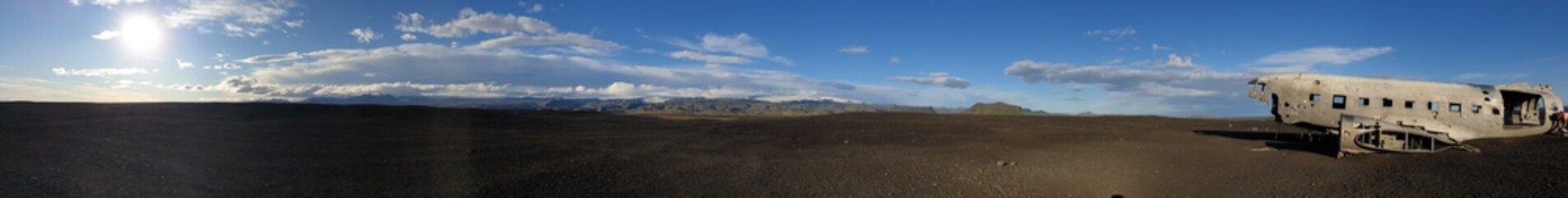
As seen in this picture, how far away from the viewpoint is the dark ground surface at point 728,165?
11961 millimetres

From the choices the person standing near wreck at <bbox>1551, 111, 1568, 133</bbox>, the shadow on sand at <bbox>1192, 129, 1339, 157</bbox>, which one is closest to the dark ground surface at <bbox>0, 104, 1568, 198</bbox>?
the shadow on sand at <bbox>1192, 129, 1339, 157</bbox>

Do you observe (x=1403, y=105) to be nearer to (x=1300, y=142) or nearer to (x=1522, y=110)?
(x=1300, y=142)

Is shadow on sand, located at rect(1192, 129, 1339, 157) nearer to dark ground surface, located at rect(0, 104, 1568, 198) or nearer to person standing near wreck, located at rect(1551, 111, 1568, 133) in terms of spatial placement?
dark ground surface, located at rect(0, 104, 1568, 198)

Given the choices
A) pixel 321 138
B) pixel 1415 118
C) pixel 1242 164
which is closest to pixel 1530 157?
pixel 1415 118

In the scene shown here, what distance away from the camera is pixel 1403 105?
1791 centimetres

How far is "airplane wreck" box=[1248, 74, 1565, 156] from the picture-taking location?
17797mm

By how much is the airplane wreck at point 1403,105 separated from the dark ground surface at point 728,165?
1.94ft

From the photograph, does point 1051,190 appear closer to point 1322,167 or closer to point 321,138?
point 1322,167

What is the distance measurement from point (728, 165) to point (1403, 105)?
15769mm

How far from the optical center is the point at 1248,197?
11492 millimetres

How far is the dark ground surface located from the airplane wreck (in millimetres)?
592

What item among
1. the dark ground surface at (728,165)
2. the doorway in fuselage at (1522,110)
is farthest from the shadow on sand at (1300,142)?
the doorway in fuselage at (1522,110)

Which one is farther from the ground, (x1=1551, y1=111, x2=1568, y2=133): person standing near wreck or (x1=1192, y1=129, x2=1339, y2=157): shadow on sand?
(x1=1551, y1=111, x2=1568, y2=133): person standing near wreck

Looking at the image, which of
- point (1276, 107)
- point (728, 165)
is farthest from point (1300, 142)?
point (728, 165)
